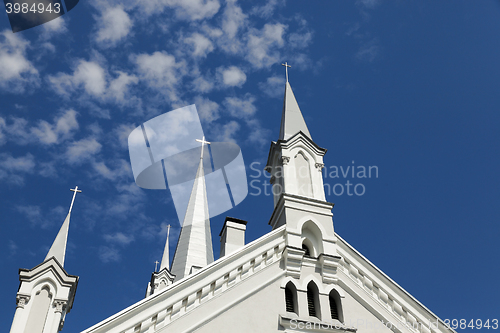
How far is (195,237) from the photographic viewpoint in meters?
39.3

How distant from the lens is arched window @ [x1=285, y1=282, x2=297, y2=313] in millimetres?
11016

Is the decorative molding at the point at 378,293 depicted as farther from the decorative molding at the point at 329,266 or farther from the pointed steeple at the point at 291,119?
the pointed steeple at the point at 291,119

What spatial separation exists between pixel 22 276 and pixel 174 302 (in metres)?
3.91

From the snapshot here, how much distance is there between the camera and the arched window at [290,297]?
11.0 m

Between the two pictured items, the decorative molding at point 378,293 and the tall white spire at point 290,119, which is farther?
the tall white spire at point 290,119

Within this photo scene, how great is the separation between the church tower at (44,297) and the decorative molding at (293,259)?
226 inches

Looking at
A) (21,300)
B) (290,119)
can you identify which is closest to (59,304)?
(21,300)

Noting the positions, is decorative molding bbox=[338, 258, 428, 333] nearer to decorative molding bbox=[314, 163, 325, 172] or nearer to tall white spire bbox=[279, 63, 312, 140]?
decorative molding bbox=[314, 163, 325, 172]

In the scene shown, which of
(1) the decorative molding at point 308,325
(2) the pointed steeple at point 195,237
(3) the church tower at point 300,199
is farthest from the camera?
(2) the pointed steeple at point 195,237

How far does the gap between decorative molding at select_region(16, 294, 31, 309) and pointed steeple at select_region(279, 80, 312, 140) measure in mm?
9149

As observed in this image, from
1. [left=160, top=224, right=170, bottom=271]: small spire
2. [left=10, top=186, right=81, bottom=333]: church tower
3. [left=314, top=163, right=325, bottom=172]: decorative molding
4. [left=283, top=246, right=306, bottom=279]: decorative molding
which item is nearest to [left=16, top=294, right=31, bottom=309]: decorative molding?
[left=10, top=186, right=81, bottom=333]: church tower

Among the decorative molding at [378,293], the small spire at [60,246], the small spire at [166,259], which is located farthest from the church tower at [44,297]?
the small spire at [166,259]

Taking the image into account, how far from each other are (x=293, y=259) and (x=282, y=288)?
913mm

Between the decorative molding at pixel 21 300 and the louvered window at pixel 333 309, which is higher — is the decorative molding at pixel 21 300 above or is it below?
below
